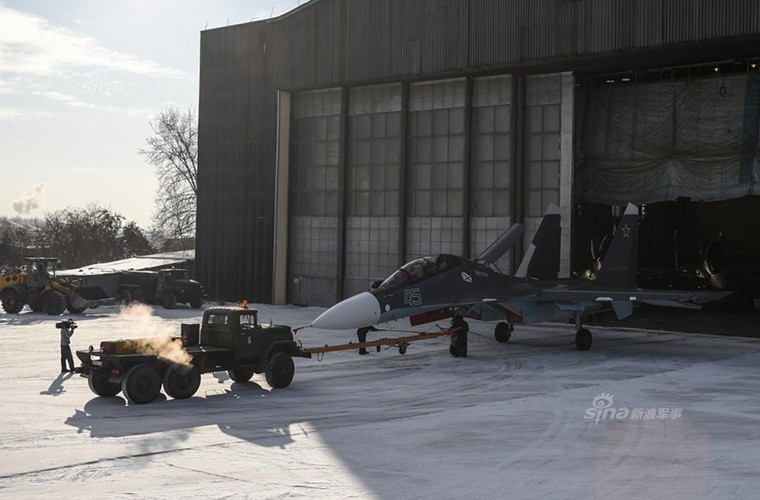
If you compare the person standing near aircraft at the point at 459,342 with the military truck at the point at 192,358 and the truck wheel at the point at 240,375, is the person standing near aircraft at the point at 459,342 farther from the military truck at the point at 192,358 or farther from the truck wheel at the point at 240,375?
the truck wheel at the point at 240,375

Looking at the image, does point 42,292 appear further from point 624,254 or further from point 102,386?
point 624,254

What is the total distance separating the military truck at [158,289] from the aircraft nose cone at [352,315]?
20.9 m

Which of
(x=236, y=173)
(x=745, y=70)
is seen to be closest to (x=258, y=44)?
(x=236, y=173)

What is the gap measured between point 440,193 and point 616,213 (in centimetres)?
958

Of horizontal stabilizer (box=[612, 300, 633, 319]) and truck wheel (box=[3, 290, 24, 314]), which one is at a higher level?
horizontal stabilizer (box=[612, 300, 633, 319])

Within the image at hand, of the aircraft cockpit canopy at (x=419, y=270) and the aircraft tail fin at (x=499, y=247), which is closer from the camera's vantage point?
the aircraft cockpit canopy at (x=419, y=270)

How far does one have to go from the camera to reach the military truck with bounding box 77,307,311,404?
624 inches

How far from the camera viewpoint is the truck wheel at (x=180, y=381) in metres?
16.2

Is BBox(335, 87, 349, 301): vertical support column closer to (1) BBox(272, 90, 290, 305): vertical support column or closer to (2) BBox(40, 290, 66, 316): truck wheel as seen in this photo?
(1) BBox(272, 90, 290, 305): vertical support column

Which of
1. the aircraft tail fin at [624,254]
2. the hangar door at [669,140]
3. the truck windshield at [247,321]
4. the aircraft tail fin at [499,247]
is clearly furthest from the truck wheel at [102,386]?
the hangar door at [669,140]

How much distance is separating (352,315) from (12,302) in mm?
21521

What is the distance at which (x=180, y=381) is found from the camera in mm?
16266

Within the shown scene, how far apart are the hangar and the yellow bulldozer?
9140mm

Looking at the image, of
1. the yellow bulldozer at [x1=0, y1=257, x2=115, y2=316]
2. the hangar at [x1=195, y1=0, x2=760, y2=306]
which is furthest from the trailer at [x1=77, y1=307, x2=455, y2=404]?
the yellow bulldozer at [x1=0, y1=257, x2=115, y2=316]
